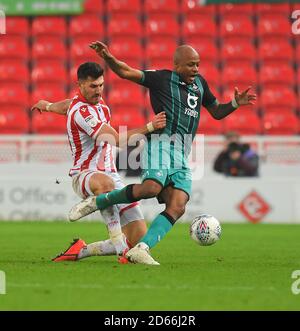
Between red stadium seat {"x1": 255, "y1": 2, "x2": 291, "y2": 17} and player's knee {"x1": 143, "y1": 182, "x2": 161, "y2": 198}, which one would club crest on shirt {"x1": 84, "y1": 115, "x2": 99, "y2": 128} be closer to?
player's knee {"x1": 143, "y1": 182, "x2": 161, "y2": 198}

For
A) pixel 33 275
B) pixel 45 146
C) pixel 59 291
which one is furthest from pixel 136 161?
pixel 59 291

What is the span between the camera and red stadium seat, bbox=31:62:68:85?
18.1 metres

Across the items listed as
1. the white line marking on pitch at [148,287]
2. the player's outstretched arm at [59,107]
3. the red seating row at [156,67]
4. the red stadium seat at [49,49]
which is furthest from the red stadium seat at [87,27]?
the white line marking on pitch at [148,287]

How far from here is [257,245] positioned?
10508mm

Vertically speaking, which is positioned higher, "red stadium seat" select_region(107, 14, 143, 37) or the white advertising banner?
"red stadium seat" select_region(107, 14, 143, 37)

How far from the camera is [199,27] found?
19062 millimetres

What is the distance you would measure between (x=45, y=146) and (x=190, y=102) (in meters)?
7.85

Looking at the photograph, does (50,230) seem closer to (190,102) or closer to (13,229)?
(13,229)

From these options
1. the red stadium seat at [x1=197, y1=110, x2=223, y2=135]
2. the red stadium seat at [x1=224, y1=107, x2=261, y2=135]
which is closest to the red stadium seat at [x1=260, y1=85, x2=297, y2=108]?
the red stadium seat at [x1=224, y1=107, x2=261, y2=135]


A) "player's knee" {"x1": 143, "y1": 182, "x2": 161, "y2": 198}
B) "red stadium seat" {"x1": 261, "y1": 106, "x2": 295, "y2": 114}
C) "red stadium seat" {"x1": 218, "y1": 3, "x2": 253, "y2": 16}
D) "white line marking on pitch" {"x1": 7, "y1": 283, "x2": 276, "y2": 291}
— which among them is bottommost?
"white line marking on pitch" {"x1": 7, "y1": 283, "x2": 276, "y2": 291}

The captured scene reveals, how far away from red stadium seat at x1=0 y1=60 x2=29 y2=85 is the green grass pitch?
7529 mm

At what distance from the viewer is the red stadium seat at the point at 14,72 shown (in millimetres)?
18188

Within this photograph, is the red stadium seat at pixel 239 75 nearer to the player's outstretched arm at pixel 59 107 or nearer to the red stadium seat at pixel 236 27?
the red stadium seat at pixel 236 27

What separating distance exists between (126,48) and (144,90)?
37.6 inches
